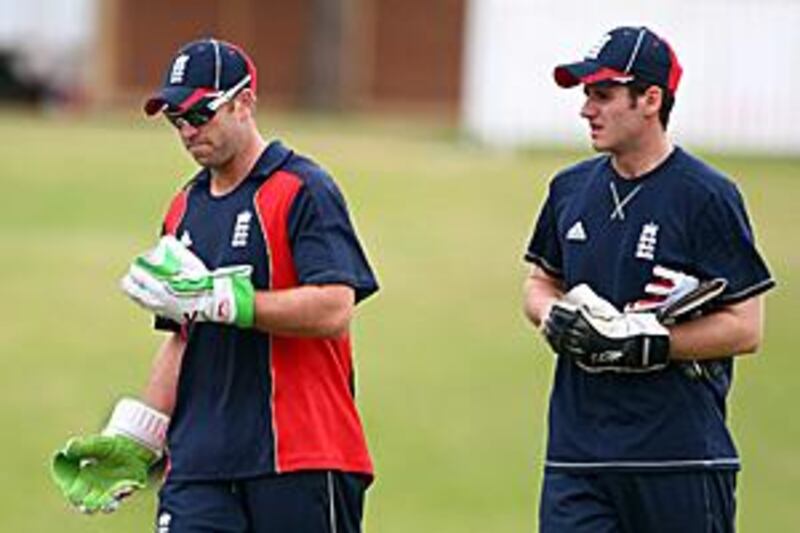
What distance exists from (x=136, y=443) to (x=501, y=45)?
18.4 m

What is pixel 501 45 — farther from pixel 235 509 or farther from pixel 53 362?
pixel 235 509

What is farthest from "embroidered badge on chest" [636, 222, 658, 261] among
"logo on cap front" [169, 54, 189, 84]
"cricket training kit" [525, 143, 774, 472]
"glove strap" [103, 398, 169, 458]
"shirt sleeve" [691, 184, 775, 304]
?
"glove strap" [103, 398, 169, 458]

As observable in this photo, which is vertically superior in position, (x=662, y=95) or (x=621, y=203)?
(x=662, y=95)

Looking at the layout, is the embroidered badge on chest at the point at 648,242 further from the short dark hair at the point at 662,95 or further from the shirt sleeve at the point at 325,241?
the shirt sleeve at the point at 325,241

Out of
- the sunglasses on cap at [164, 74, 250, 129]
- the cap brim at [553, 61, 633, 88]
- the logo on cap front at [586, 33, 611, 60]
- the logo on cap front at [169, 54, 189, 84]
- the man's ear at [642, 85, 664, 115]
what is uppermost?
the logo on cap front at [586, 33, 611, 60]

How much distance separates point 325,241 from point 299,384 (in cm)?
45

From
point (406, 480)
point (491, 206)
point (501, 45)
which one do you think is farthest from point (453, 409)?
point (501, 45)

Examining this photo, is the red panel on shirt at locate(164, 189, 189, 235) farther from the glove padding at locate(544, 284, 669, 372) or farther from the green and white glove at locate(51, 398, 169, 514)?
the glove padding at locate(544, 284, 669, 372)

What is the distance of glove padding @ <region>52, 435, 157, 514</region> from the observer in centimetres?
796

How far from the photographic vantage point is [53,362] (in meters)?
17.3

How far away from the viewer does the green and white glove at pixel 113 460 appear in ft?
26.1

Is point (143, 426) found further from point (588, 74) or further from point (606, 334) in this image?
point (588, 74)

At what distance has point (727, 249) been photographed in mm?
7609

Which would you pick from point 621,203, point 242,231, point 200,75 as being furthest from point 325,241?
point 621,203
